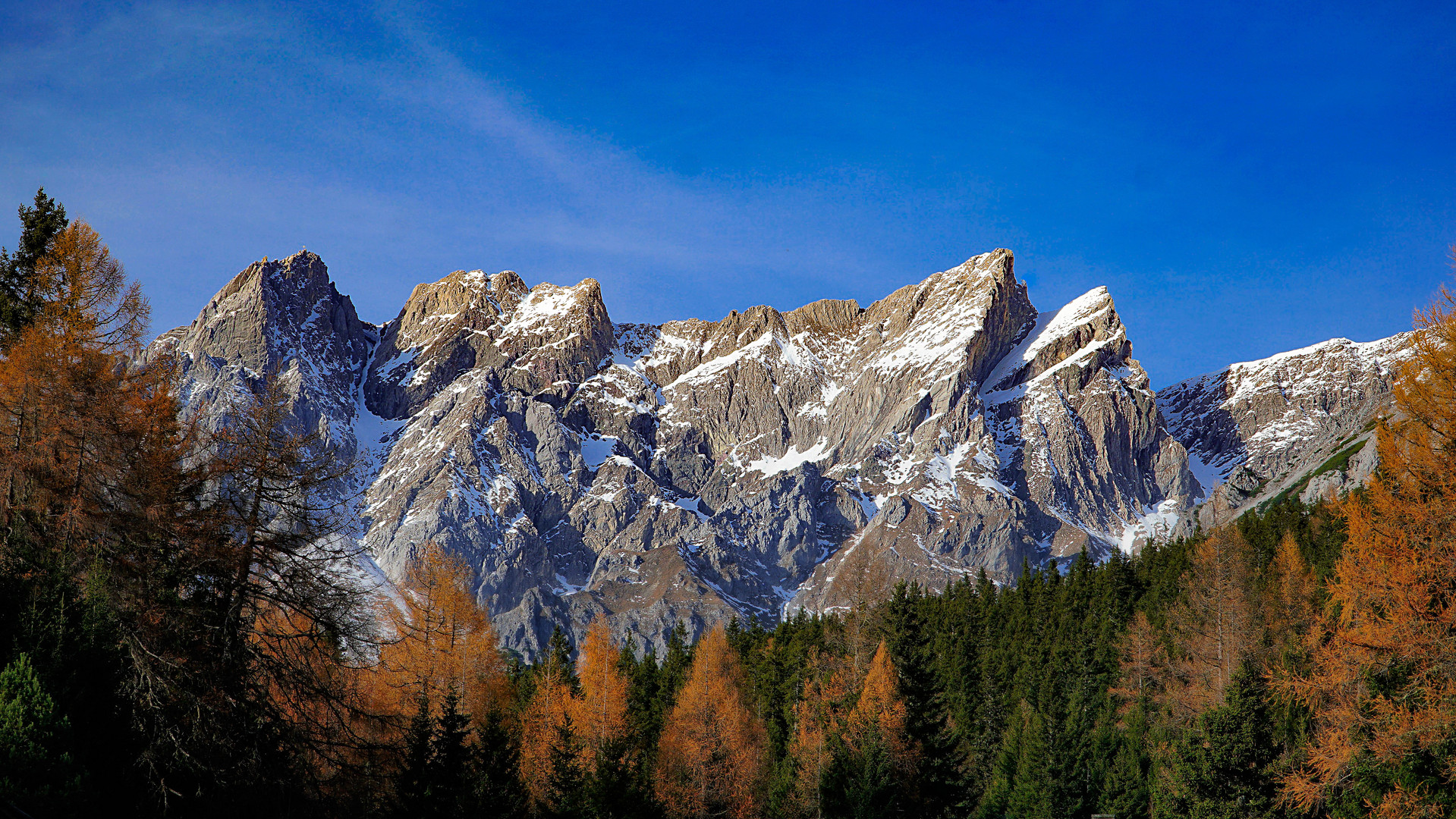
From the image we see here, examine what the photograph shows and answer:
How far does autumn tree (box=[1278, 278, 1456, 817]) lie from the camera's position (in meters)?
19.4

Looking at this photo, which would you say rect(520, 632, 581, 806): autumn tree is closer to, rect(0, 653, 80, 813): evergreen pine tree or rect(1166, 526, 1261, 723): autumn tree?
rect(0, 653, 80, 813): evergreen pine tree

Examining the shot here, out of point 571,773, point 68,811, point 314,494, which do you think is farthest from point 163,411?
point 571,773

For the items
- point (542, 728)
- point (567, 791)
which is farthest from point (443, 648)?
point (567, 791)

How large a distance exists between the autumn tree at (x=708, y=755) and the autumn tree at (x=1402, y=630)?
34.3 meters

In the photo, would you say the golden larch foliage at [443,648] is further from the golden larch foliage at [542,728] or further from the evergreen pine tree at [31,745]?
the evergreen pine tree at [31,745]

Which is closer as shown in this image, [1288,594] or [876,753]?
[876,753]

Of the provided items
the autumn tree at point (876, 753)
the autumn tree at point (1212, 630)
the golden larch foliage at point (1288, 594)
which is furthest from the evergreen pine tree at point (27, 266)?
the golden larch foliage at point (1288, 594)

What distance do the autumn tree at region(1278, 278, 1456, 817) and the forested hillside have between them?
7 cm

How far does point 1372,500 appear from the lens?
2141 centimetres

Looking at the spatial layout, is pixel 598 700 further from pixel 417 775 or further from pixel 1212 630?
pixel 1212 630

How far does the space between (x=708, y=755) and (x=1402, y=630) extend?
39109 mm

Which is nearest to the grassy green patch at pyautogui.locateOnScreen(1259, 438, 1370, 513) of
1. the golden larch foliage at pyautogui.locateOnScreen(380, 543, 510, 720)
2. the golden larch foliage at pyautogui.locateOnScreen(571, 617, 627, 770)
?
the golden larch foliage at pyautogui.locateOnScreen(571, 617, 627, 770)

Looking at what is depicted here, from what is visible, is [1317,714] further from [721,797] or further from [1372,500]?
[721,797]

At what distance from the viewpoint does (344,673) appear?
30281 mm
